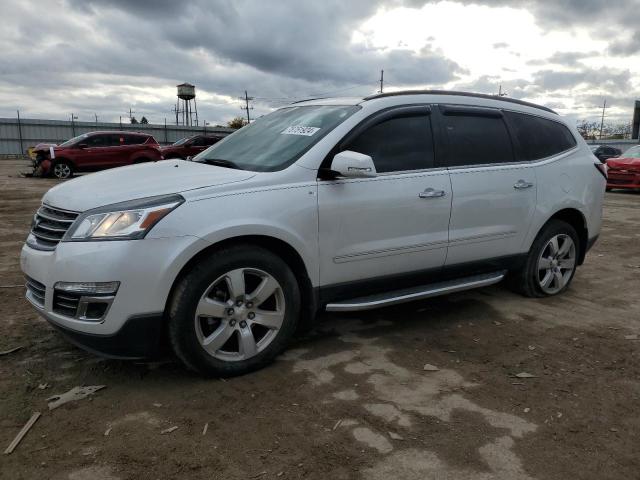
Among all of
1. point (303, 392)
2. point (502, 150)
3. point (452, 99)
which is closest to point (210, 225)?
point (303, 392)

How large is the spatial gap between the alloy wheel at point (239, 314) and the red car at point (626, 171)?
1601cm

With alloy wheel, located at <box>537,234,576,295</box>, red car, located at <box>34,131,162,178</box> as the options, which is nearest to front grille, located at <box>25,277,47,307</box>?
alloy wheel, located at <box>537,234,576,295</box>

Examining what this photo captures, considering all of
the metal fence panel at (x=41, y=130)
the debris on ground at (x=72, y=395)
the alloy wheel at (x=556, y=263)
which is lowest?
the debris on ground at (x=72, y=395)

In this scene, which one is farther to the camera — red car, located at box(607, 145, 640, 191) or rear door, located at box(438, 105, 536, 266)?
red car, located at box(607, 145, 640, 191)

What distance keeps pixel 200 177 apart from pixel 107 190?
1.76 ft

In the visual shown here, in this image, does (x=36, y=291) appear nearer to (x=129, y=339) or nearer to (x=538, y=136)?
(x=129, y=339)

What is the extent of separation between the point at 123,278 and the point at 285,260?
3.27 feet

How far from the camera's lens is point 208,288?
2.94 meters

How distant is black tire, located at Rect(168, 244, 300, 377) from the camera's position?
2873 mm

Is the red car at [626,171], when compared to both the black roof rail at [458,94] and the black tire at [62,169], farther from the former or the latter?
the black tire at [62,169]

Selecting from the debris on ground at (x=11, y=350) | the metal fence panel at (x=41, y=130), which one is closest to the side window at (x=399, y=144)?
the debris on ground at (x=11, y=350)

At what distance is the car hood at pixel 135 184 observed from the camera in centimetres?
296

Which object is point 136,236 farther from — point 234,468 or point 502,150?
point 502,150

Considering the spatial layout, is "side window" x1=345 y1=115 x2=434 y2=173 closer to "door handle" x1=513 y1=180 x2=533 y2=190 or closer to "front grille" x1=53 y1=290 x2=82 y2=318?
"door handle" x1=513 y1=180 x2=533 y2=190
